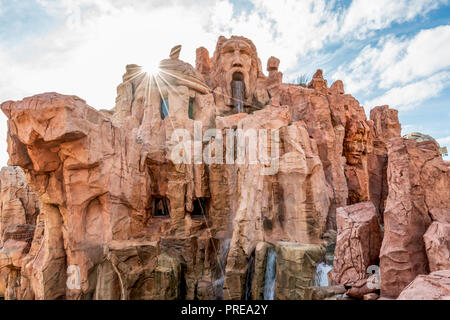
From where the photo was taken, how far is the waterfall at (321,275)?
7762mm

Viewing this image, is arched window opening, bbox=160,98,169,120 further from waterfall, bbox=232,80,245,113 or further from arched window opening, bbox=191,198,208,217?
arched window opening, bbox=191,198,208,217

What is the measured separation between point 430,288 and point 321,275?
17.2ft

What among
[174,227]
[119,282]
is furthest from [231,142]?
[119,282]

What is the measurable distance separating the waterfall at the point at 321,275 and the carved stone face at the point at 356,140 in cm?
852

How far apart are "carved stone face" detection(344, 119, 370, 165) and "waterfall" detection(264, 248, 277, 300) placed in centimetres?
870

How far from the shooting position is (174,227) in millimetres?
11898

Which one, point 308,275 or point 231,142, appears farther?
point 231,142

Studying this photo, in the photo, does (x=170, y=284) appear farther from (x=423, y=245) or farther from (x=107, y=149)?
(x=423, y=245)

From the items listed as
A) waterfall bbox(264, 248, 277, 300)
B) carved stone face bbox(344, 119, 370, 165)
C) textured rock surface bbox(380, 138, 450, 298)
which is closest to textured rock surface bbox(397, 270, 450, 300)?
textured rock surface bbox(380, 138, 450, 298)

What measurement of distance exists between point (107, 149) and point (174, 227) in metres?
4.47

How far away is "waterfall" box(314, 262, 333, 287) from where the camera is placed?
7762 millimetres

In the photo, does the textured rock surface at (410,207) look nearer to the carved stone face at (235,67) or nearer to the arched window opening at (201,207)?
the arched window opening at (201,207)

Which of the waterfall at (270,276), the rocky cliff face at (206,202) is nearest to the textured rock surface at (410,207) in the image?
the rocky cliff face at (206,202)

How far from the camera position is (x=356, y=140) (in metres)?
14.5
